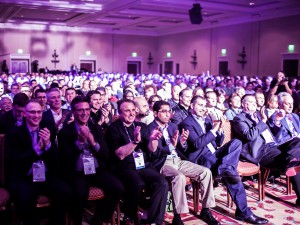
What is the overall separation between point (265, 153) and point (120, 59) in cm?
2251

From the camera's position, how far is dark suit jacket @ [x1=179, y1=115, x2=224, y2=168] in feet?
12.0

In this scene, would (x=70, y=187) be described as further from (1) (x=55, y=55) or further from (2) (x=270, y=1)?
(1) (x=55, y=55)

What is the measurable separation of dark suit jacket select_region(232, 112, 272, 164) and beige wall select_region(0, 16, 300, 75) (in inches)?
522

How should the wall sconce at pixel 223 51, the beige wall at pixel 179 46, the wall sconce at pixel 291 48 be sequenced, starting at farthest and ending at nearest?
the wall sconce at pixel 223 51 → the beige wall at pixel 179 46 → the wall sconce at pixel 291 48

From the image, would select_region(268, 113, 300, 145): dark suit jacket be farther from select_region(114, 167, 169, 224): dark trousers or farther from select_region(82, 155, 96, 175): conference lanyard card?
select_region(82, 155, 96, 175): conference lanyard card

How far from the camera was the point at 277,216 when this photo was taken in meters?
3.64

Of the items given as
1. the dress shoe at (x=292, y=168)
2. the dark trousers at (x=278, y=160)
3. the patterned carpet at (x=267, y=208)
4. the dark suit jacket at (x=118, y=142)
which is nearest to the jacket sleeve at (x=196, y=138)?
the dark suit jacket at (x=118, y=142)

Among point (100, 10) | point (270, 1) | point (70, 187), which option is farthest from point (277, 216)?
point (100, 10)

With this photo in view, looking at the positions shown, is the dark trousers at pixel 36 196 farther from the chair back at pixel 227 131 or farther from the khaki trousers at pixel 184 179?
the chair back at pixel 227 131

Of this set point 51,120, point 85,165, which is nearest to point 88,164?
point 85,165

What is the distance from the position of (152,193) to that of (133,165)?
0.34 meters

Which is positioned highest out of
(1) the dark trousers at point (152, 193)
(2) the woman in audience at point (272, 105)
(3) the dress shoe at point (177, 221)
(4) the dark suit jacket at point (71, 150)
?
(2) the woman in audience at point (272, 105)

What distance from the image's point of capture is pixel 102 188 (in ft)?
10.1

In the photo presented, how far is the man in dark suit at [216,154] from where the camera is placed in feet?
11.5
